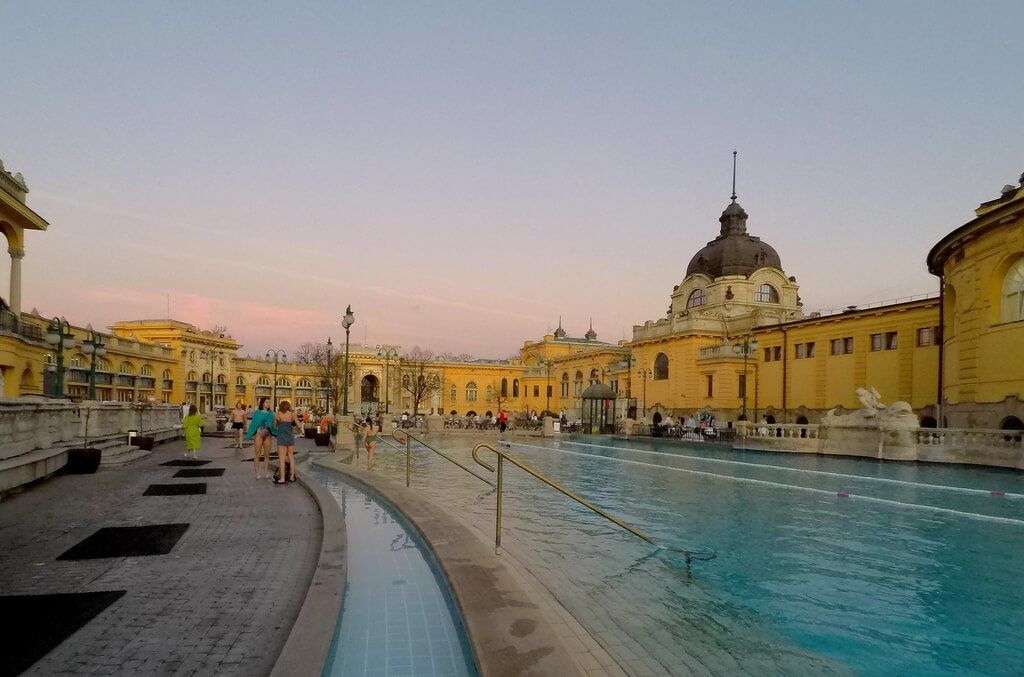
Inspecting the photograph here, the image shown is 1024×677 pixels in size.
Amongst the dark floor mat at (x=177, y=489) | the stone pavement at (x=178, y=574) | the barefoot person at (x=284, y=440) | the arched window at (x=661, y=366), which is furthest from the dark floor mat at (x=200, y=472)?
the arched window at (x=661, y=366)

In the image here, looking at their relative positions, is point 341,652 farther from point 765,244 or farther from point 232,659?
point 765,244

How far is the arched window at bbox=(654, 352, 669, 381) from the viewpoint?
171 feet

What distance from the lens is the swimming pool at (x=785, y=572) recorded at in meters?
4.74

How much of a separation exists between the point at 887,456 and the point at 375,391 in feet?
251

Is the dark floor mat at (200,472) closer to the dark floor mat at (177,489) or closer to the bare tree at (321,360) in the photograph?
the dark floor mat at (177,489)

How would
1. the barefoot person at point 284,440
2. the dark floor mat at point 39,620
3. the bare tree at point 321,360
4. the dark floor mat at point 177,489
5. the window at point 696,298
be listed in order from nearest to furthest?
the dark floor mat at point 39,620 → the dark floor mat at point 177,489 → the barefoot person at point 284,440 → the window at point 696,298 → the bare tree at point 321,360

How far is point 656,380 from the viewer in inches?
2079

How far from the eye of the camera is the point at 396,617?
4723 millimetres

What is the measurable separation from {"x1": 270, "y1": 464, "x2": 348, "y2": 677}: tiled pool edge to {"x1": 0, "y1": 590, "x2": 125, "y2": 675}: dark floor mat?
4.95 ft

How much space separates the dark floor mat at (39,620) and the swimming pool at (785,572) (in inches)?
145

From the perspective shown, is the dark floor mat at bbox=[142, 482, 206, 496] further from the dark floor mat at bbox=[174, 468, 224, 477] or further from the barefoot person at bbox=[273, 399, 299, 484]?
the dark floor mat at bbox=[174, 468, 224, 477]

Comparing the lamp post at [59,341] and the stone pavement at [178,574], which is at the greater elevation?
the lamp post at [59,341]

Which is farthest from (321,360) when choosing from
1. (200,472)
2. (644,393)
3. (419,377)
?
(200,472)

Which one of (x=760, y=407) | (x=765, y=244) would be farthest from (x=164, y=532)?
(x=765, y=244)
